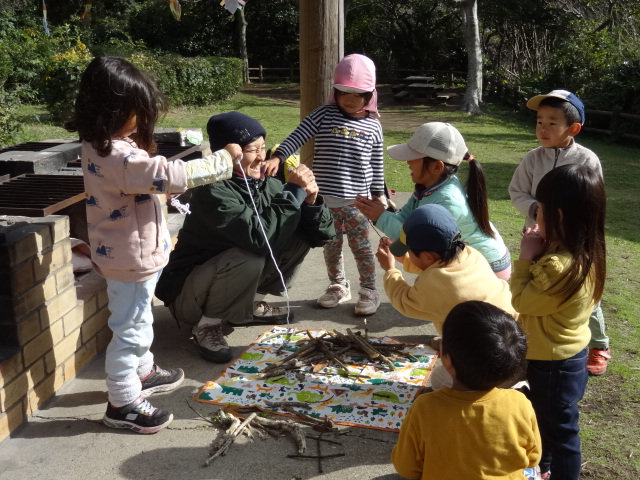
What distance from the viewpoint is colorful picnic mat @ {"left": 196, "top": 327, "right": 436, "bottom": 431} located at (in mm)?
3244

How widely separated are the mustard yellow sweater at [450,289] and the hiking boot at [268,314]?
151 cm

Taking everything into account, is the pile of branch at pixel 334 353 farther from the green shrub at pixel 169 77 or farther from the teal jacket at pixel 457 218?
the green shrub at pixel 169 77

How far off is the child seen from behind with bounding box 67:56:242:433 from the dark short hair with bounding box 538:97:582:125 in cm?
184

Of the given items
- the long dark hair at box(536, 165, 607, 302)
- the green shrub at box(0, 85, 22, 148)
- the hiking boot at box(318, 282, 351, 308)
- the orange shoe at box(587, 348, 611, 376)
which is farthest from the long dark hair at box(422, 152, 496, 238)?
the green shrub at box(0, 85, 22, 148)

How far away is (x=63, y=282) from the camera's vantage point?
132 inches

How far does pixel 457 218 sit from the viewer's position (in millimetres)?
3447

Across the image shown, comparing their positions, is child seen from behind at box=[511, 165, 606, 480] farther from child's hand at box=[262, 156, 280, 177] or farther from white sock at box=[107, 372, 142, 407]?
child's hand at box=[262, 156, 280, 177]

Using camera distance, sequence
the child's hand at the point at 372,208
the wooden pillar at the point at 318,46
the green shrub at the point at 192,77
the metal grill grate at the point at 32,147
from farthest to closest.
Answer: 1. the green shrub at the point at 192,77
2. the wooden pillar at the point at 318,46
3. the metal grill grate at the point at 32,147
4. the child's hand at the point at 372,208

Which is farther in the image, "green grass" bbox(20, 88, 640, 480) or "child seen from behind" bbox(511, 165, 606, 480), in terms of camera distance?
"green grass" bbox(20, 88, 640, 480)

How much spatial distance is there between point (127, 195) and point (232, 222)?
0.82 metres

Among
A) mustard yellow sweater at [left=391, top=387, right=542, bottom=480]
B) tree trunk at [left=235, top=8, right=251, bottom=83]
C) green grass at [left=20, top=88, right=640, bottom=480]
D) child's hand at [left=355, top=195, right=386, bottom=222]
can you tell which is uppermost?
tree trunk at [left=235, top=8, right=251, bottom=83]

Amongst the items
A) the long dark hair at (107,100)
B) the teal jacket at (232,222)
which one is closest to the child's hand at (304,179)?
the teal jacket at (232,222)

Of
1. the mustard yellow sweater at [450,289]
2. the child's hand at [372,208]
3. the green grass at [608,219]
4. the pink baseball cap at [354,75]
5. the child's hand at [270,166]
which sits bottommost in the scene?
the green grass at [608,219]

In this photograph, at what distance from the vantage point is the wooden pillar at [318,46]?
5266mm
